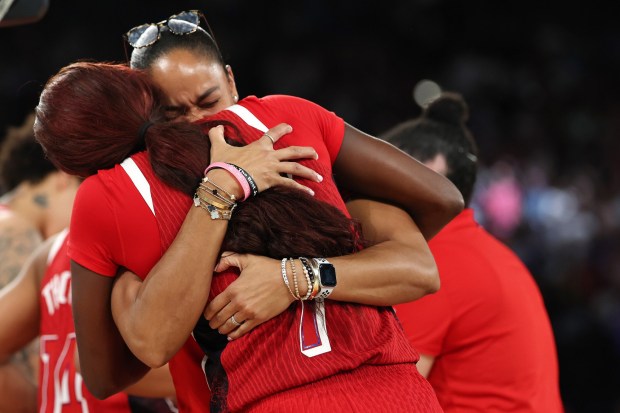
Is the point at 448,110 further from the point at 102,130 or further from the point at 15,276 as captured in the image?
the point at 15,276

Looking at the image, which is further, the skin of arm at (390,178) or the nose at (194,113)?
the nose at (194,113)

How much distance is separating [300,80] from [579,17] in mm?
4784

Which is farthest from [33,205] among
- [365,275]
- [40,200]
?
[365,275]

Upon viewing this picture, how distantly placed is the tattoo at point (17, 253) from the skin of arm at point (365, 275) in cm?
221

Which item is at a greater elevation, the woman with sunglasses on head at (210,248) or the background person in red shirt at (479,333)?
the woman with sunglasses on head at (210,248)

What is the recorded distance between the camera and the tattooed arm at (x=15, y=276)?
11.8ft

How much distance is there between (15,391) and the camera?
3598 mm

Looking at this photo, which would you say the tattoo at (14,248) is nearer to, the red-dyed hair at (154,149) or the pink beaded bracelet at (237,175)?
the red-dyed hair at (154,149)

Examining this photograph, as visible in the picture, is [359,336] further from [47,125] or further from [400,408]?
[47,125]

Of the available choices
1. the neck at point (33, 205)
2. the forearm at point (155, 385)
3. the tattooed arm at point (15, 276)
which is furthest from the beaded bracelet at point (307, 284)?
the neck at point (33, 205)

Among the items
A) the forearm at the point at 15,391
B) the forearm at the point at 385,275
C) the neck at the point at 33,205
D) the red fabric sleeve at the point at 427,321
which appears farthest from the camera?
the neck at the point at 33,205

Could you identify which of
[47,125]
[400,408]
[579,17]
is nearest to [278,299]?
[400,408]

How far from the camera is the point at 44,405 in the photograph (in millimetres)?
3312

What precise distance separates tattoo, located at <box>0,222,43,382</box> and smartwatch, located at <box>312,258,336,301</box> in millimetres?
2350
